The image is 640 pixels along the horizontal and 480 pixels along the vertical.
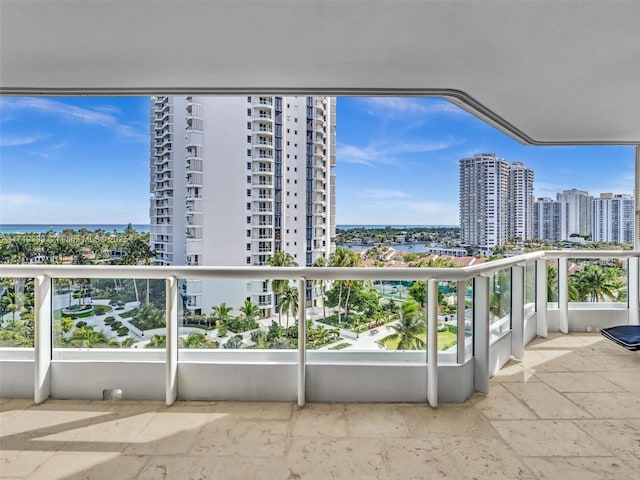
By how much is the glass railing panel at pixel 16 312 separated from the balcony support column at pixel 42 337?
3.2 inches

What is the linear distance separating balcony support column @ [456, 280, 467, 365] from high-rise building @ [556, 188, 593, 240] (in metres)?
3.30

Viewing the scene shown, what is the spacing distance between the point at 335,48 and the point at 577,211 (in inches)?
205

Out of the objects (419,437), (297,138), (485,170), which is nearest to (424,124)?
(297,138)

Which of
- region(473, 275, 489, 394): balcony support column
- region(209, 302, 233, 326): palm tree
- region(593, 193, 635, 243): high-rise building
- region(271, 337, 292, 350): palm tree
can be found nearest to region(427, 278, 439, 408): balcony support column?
region(473, 275, 489, 394): balcony support column

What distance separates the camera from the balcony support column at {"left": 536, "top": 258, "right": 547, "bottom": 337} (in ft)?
14.5

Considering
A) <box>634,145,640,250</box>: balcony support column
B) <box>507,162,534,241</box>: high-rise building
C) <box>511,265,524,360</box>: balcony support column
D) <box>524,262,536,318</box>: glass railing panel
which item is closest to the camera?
<box>511,265,524,360</box>: balcony support column

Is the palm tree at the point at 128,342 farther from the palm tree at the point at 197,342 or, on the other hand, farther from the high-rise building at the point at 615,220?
the high-rise building at the point at 615,220

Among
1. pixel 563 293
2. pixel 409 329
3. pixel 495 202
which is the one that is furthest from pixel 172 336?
pixel 495 202

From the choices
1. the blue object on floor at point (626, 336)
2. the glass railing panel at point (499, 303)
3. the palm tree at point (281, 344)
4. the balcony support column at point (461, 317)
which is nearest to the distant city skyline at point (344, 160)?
the blue object on floor at point (626, 336)

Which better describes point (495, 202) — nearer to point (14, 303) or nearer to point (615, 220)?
point (615, 220)

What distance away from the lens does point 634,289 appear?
453cm

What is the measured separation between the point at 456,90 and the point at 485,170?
13.9ft

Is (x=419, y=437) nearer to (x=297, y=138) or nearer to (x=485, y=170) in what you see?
(x=485, y=170)

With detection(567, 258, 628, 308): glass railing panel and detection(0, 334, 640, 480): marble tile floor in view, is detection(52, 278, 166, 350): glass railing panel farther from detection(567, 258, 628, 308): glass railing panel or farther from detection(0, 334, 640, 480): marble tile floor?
detection(567, 258, 628, 308): glass railing panel
